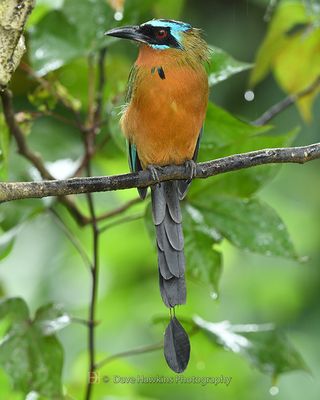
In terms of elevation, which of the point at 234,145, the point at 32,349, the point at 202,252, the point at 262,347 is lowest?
the point at 262,347

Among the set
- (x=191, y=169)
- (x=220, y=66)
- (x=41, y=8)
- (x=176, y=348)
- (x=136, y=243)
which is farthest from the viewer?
(x=136, y=243)

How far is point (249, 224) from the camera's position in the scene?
94.6 inches

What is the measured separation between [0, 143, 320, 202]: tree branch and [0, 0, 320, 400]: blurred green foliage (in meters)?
0.37

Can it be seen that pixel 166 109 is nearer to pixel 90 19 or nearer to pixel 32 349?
pixel 90 19

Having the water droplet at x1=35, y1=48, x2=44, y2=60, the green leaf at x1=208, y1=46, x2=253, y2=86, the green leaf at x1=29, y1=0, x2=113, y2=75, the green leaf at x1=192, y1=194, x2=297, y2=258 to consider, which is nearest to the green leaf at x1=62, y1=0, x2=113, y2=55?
the green leaf at x1=29, y1=0, x2=113, y2=75

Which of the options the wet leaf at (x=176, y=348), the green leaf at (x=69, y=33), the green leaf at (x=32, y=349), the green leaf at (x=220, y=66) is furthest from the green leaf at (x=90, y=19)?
the wet leaf at (x=176, y=348)

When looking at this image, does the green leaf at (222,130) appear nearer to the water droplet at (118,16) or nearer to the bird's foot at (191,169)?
the bird's foot at (191,169)

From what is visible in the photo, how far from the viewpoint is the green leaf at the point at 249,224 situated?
2.35 meters

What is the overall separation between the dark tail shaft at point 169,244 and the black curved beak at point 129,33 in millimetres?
507

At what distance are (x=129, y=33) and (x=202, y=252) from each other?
77 cm

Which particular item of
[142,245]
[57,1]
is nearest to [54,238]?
[142,245]

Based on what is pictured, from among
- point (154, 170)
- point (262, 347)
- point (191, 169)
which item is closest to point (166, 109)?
point (154, 170)

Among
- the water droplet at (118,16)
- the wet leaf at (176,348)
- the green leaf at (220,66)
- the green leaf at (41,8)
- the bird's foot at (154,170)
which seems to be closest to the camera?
the wet leaf at (176,348)

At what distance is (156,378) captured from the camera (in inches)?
115
